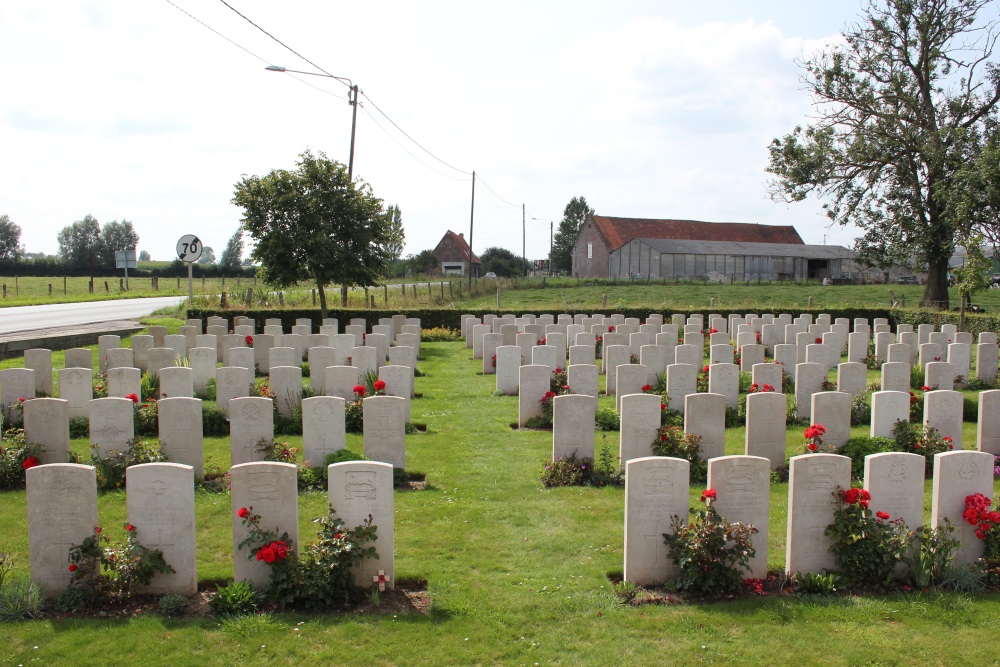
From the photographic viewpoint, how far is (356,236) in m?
23.6

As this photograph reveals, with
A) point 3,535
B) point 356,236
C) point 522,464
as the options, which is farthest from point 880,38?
point 3,535

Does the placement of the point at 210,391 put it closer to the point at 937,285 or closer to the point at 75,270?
the point at 937,285

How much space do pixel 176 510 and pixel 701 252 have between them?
5516cm

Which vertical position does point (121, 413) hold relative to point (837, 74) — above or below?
below

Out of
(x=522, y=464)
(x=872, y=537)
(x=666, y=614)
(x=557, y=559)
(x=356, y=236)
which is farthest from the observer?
(x=356, y=236)

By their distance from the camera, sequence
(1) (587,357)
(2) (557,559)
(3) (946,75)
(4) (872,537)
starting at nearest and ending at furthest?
(4) (872,537), (2) (557,559), (1) (587,357), (3) (946,75)

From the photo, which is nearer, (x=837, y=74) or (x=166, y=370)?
(x=166, y=370)

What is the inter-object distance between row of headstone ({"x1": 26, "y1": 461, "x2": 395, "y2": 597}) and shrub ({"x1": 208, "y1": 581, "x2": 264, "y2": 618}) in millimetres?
197

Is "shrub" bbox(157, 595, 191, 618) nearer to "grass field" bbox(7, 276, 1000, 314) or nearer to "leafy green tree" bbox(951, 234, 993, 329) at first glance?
"leafy green tree" bbox(951, 234, 993, 329)

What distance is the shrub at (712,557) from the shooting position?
6098mm

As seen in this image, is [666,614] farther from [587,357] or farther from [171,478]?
[587,357]

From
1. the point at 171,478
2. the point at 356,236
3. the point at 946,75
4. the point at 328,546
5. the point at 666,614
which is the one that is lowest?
the point at 666,614

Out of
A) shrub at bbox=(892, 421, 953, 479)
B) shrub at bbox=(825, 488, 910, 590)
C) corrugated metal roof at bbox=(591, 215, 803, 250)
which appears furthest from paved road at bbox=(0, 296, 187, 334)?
corrugated metal roof at bbox=(591, 215, 803, 250)

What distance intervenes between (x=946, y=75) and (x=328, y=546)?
34469mm
